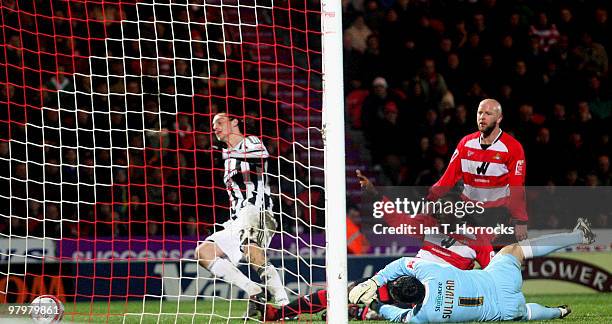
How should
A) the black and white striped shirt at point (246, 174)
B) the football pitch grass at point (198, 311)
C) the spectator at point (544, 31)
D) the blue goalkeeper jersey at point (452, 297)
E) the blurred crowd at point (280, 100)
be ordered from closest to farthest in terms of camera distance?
the blue goalkeeper jersey at point (452, 297)
the football pitch grass at point (198, 311)
the black and white striped shirt at point (246, 174)
the blurred crowd at point (280, 100)
the spectator at point (544, 31)

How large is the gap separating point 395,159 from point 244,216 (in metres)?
2.88

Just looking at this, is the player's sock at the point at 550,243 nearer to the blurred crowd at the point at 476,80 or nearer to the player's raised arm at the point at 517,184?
the player's raised arm at the point at 517,184

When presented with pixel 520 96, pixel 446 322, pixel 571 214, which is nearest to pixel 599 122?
pixel 520 96

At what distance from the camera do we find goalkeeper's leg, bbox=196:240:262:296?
8281mm

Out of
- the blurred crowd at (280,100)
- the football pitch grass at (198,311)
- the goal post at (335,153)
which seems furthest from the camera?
the blurred crowd at (280,100)

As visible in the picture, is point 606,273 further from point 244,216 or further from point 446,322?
point 244,216

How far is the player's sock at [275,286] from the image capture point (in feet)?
26.6

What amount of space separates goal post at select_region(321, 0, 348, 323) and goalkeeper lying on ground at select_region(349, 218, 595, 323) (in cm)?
197

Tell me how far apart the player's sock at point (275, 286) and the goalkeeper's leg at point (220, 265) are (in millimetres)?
144

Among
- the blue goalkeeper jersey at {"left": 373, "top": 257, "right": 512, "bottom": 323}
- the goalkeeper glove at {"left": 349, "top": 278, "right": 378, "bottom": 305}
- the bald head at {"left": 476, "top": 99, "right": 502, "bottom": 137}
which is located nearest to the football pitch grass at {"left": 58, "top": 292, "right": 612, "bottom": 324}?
the goalkeeper glove at {"left": 349, "top": 278, "right": 378, "bottom": 305}

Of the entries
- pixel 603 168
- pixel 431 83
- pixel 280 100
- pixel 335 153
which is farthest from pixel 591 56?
pixel 335 153

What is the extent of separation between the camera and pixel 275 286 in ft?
26.8

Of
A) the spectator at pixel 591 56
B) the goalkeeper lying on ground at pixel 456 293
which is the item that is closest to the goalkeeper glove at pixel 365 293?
the goalkeeper lying on ground at pixel 456 293

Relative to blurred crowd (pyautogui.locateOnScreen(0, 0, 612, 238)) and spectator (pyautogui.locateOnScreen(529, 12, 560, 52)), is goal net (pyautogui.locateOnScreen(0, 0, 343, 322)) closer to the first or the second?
blurred crowd (pyautogui.locateOnScreen(0, 0, 612, 238))
